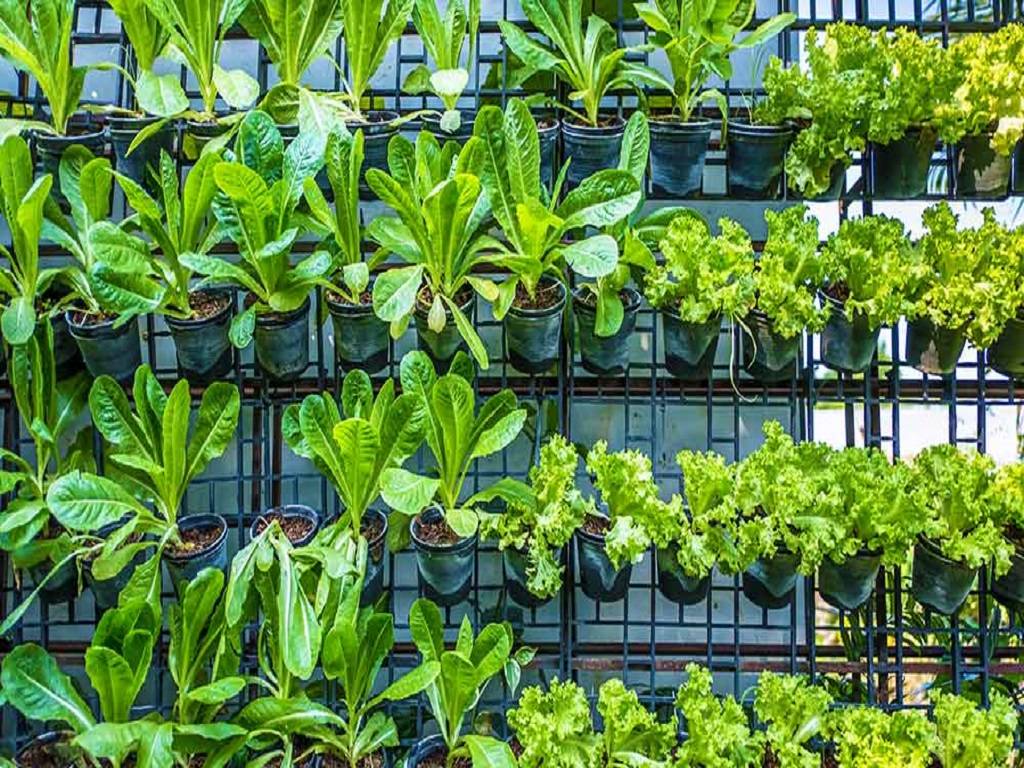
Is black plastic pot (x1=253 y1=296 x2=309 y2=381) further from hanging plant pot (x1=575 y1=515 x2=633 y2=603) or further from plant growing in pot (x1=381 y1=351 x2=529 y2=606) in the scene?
hanging plant pot (x1=575 y1=515 x2=633 y2=603)

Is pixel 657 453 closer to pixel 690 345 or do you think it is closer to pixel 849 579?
pixel 690 345

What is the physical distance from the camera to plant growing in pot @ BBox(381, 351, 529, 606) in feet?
5.78

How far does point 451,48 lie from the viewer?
1.92 metres

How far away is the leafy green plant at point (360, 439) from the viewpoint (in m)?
1.78

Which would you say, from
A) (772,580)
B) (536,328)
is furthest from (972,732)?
(536,328)

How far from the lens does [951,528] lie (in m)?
1.83

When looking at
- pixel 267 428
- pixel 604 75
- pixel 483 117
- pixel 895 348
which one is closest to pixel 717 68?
pixel 604 75

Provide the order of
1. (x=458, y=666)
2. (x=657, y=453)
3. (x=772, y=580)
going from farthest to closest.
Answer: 1. (x=657, y=453)
2. (x=772, y=580)
3. (x=458, y=666)

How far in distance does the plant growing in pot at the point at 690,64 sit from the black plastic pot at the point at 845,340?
329 millimetres

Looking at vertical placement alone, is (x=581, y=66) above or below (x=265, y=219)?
above

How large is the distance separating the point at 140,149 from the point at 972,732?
172 centimetres

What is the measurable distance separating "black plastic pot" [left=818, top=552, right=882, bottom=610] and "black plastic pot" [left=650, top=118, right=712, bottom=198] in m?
0.70

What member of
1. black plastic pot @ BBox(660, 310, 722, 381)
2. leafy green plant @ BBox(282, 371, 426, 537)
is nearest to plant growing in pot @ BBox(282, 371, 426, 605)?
leafy green plant @ BBox(282, 371, 426, 537)

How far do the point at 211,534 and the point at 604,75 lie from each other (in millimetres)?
1057
